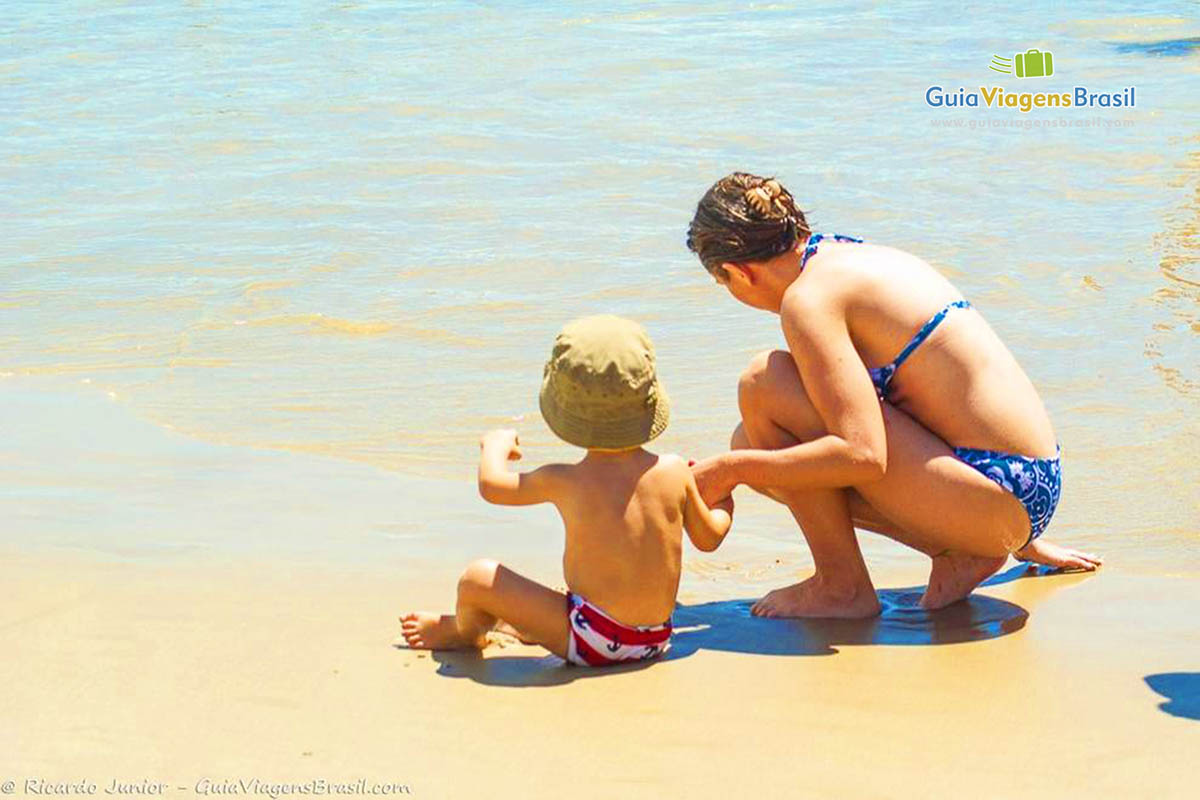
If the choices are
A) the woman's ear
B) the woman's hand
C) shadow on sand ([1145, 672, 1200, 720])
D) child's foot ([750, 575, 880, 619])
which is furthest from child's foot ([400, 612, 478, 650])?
shadow on sand ([1145, 672, 1200, 720])

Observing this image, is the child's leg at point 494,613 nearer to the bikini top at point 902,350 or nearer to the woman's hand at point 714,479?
the woman's hand at point 714,479

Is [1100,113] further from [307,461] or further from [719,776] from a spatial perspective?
[719,776]

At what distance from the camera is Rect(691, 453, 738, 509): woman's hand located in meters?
3.84

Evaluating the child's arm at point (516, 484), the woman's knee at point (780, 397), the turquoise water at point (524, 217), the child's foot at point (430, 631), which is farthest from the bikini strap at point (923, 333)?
Answer: the child's foot at point (430, 631)

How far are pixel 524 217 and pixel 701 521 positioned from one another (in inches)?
210

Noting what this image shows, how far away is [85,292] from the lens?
7.58 meters

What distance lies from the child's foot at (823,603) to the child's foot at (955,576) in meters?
0.16

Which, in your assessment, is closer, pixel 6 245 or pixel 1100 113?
pixel 6 245

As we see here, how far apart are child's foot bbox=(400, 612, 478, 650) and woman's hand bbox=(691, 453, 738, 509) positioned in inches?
26.1

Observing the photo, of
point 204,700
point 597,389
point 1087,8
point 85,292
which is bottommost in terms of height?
point 1087,8

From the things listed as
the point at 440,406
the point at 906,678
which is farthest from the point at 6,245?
the point at 906,678

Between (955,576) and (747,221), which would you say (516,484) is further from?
(955,576)

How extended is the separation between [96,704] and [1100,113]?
31.6ft

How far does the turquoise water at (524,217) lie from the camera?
230 inches
